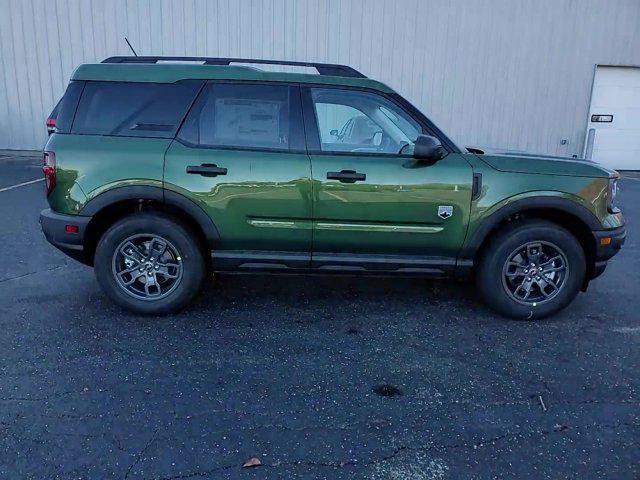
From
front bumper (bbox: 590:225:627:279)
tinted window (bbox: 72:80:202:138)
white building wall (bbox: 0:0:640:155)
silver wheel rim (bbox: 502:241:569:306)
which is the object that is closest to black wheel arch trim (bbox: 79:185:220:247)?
tinted window (bbox: 72:80:202:138)

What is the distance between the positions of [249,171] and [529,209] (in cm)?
212

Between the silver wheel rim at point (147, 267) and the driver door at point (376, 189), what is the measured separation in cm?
110

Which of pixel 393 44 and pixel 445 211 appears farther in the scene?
pixel 393 44

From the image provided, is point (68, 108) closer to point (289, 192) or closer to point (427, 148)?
point (289, 192)

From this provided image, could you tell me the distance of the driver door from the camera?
12.1ft

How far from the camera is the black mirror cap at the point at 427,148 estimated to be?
3549 mm

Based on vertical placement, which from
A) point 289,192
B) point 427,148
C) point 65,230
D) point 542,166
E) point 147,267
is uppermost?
point 427,148

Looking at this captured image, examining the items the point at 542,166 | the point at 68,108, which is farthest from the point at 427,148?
the point at 68,108

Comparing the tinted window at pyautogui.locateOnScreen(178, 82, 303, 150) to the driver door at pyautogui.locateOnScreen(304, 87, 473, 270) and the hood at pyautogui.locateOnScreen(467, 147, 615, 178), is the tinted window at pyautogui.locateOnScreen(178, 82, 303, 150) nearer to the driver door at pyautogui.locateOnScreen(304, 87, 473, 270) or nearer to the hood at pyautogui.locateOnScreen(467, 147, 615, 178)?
the driver door at pyautogui.locateOnScreen(304, 87, 473, 270)

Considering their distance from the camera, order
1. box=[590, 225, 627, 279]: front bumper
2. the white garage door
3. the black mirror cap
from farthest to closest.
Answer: the white garage door
box=[590, 225, 627, 279]: front bumper
the black mirror cap

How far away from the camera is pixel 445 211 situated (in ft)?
12.2

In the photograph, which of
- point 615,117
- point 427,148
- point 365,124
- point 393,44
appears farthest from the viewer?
point 615,117

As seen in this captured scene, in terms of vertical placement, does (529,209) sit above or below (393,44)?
below

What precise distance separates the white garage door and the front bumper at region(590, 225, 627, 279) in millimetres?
10357
